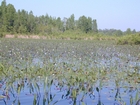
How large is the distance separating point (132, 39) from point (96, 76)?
2722 cm

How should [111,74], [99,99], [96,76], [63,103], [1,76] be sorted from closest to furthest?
1. [63,103]
2. [99,99]
3. [1,76]
4. [96,76]
5. [111,74]

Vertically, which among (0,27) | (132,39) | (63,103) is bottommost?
(63,103)

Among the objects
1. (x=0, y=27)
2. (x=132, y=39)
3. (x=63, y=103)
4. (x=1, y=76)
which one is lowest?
(x=63, y=103)

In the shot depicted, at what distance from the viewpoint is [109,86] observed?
8.34 m

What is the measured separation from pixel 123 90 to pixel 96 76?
125 centimetres

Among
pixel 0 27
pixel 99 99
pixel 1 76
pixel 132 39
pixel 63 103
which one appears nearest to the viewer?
pixel 63 103

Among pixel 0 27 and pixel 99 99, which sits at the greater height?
pixel 0 27

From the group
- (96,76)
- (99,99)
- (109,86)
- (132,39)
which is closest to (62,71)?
(96,76)

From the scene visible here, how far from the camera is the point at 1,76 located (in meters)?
8.31

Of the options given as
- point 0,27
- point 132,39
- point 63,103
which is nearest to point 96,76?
point 63,103

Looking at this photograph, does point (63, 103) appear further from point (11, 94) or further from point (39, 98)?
point (11, 94)

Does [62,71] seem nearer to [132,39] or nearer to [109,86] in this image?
[109,86]

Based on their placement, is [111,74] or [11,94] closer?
[11,94]

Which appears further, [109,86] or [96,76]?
[96,76]
